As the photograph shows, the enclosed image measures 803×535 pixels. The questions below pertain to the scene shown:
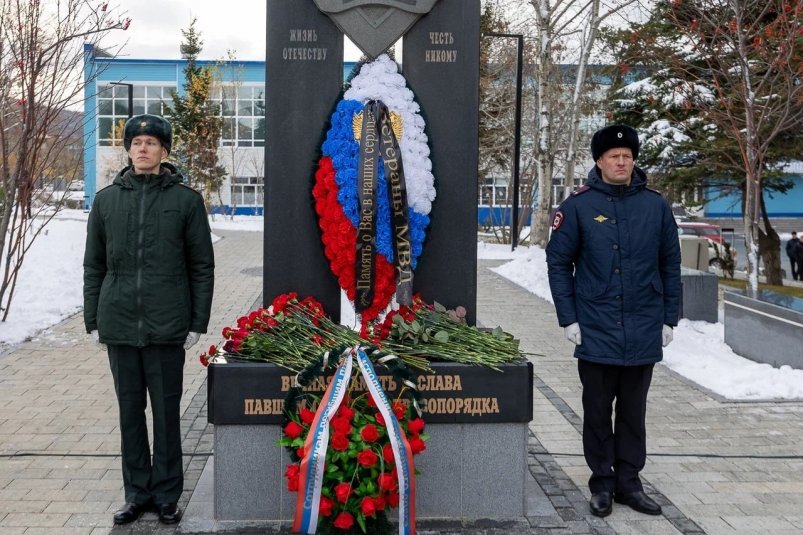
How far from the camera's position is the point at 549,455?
5.84 m

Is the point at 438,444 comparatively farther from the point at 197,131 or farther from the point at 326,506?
the point at 197,131

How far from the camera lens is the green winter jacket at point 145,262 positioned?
4.34 meters

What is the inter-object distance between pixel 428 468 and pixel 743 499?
195 cm

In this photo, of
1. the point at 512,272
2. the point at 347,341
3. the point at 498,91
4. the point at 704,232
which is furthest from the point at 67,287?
the point at 704,232

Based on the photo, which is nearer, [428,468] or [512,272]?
[428,468]

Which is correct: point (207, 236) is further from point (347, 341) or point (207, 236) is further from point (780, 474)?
point (780, 474)

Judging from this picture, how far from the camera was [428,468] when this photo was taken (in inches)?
178

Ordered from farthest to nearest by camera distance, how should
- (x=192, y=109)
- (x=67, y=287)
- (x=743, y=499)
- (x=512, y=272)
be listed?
1. (x=192, y=109)
2. (x=512, y=272)
3. (x=67, y=287)
4. (x=743, y=499)

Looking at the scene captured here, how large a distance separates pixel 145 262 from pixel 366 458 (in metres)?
1.51

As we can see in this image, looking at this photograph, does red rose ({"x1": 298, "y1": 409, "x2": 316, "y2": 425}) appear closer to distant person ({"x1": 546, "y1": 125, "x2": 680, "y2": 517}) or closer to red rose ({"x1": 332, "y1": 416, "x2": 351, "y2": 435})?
red rose ({"x1": 332, "y1": 416, "x2": 351, "y2": 435})

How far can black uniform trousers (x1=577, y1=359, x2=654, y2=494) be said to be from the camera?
4762mm

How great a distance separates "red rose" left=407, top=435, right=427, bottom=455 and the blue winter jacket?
112 cm

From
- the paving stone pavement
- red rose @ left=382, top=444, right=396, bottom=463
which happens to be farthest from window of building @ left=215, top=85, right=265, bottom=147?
red rose @ left=382, top=444, right=396, bottom=463

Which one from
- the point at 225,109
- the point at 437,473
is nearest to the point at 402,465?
the point at 437,473
